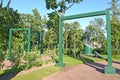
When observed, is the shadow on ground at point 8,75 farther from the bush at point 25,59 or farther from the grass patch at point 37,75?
the bush at point 25,59

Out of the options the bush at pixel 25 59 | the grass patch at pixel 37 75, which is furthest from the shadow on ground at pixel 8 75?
the bush at pixel 25 59

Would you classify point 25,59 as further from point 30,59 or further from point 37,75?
point 37,75

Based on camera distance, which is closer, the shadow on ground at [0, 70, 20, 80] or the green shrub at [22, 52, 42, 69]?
the shadow on ground at [0, 70, 20, 80]

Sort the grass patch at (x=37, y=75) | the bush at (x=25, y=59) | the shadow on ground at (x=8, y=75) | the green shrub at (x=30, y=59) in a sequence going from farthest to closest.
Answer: the green shrub at (x=30, y=59), the bush at (x=25, y=59), the shadow on ground at (x=8, y=75), the grass patch at (x=37, y=75)

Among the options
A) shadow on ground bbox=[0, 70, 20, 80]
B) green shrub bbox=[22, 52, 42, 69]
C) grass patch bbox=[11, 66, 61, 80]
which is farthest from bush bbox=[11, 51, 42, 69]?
grass patch bbox=[11, 66, 61, 80]

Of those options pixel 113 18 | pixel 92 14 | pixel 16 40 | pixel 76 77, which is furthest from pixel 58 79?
pixel 113 18

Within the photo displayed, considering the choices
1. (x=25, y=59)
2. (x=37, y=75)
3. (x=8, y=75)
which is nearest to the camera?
(x=37, y=75)

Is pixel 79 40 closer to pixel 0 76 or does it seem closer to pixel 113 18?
pixel 113 18

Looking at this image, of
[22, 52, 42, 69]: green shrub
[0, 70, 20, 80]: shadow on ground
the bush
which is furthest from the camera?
[22, 52, 42, 69]: green shrub

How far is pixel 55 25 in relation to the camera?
38656 millimetres

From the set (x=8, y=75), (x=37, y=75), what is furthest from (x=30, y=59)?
(x=37, y=75)

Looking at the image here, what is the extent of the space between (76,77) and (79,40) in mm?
47249

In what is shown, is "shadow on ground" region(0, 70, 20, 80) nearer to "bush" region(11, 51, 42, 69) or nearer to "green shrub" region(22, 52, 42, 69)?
"bush" region(11, 51, 42, 69)

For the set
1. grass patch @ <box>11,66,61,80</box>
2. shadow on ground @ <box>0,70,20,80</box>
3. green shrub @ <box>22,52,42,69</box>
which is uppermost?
green shrub @ <box>22,52,42,69</box>
